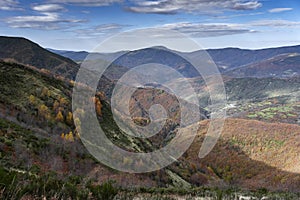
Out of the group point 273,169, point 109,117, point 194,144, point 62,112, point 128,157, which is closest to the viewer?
point 128,157

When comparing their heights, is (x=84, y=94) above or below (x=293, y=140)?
above

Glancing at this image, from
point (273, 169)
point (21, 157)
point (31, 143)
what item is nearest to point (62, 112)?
point (31, 143)

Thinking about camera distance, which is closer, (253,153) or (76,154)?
(76,154)

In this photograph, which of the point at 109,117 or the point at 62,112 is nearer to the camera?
the point at 62,112

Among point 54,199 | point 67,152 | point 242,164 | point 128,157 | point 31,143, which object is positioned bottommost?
point 242,164

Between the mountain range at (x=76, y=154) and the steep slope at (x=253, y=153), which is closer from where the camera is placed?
the mountain range at (x=76, y=154)

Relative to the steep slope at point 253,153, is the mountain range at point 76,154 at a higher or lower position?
higher

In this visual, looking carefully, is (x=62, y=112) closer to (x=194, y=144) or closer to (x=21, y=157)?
(x=21, y=157)

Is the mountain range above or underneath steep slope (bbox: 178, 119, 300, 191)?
above

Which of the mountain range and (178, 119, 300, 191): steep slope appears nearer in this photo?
the mountain range

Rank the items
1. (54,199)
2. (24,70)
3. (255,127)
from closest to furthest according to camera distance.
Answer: (54,199), (24,70), (255,127)

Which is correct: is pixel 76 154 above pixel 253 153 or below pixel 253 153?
above
